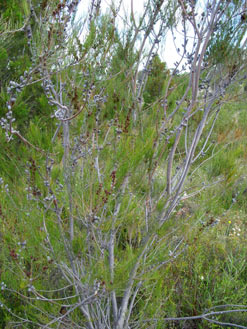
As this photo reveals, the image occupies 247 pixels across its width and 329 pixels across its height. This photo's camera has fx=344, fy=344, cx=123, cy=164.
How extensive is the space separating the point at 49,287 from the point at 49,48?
1.45 m

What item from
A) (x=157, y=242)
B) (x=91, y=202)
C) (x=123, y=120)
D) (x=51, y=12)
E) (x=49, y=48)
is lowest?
(x=157, y=242)

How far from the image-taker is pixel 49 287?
85.0 inches

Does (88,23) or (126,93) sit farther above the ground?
(88,23)

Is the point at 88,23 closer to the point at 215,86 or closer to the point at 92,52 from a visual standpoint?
the point at 92,52

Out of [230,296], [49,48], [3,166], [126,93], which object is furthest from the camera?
[3,166]

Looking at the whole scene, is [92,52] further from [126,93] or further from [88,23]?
[126,93]

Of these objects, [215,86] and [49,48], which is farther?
[215,86]

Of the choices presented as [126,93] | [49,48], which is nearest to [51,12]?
[49,48]

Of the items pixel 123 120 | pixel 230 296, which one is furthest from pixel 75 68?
pixel 230 296

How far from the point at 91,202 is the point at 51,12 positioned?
2.79ft

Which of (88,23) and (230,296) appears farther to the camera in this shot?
(230,296)

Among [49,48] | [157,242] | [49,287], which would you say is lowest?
[49,287]

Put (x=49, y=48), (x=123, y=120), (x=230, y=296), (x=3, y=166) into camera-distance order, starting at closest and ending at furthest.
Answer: (x=49, y=48)
(x=123, y=120)
(x=230, y=296)
(x=3, y=166)

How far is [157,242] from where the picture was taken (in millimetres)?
1904
